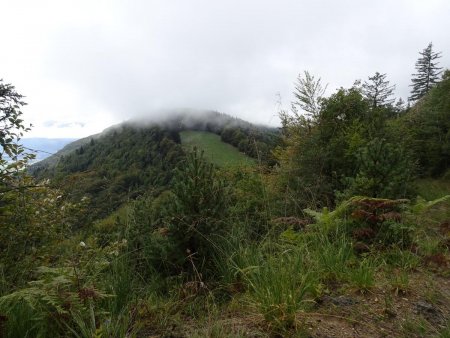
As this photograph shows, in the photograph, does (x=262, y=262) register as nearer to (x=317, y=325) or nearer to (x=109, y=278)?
(x=317, y=325)

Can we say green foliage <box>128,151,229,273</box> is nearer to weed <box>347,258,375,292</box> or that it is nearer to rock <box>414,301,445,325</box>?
weed <box>347,258,375,292</box>

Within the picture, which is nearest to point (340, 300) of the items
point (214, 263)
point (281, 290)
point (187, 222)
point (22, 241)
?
point (281, 290)

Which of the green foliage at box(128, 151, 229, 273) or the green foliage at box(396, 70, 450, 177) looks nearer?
the green foliage at box(128, 151, 229, 273)

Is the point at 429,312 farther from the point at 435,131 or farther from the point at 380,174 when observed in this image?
the point at 435,131

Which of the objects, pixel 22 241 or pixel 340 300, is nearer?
pixel 340 300

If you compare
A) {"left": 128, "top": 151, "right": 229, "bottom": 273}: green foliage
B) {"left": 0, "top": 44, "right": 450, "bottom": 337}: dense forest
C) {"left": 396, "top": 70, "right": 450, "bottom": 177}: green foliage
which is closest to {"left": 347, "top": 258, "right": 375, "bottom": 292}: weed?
{"left": 0, "top": 44, "right": 450, "bottom": 337}: dense forest

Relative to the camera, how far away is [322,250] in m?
3.54

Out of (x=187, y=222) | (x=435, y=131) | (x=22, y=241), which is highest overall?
(x=435, y=131)

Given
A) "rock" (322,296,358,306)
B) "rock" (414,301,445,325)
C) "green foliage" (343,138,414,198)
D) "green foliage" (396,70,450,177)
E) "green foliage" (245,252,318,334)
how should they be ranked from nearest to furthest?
"green foliage" (245,252,318,334) < "rock" (414,301,445,325) < "rock" (322,296,358,306) < "green foliage" (343,138,414,198) < "green foliage" (396,70,450,177)

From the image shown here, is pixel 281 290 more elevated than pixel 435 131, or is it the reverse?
pixel 435 131

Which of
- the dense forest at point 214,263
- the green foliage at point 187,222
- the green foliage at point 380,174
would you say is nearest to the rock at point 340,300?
the dense forest at point 214,263

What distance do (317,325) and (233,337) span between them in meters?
0.68

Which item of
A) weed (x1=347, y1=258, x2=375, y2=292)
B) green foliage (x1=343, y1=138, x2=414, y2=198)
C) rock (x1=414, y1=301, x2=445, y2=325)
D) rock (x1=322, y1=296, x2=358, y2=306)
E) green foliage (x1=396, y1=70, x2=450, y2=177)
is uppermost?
green foliage (x1=396, y1=70, x2=450, y2=177)

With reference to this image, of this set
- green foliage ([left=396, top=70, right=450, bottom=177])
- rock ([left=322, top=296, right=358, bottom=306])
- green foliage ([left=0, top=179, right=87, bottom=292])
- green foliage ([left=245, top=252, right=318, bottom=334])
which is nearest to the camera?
green foliage ([left=245, top=252, right=318, bottom=334])
